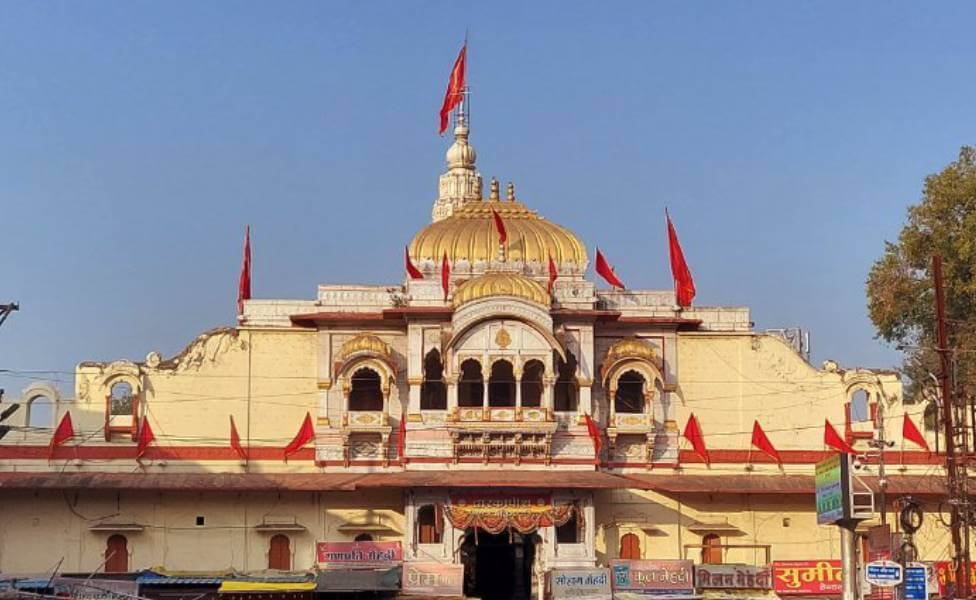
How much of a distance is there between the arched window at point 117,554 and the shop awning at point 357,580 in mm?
7127

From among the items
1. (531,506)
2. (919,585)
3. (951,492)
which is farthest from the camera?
(531,506)

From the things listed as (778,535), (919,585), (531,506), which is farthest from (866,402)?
(919,585)

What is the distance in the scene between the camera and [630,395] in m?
49.8

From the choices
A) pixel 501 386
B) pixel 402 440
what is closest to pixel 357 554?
pixel 402 440

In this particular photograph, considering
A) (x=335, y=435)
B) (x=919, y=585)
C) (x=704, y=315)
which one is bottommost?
(x=919, y=585)

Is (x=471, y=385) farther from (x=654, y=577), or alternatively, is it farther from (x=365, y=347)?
(x=654, y=577)

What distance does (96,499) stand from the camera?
47.4 metres

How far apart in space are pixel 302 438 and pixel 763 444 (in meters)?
13.6

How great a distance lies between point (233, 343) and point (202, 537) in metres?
5.75

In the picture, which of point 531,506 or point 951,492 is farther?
point 531,506

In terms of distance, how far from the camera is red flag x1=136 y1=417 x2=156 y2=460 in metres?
47.8

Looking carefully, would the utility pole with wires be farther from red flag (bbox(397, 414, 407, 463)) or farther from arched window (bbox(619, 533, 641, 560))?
red flag (bbox(397, 414, 407, 463))

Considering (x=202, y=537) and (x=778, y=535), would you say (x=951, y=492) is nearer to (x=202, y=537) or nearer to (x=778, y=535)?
(x=778, y=535)

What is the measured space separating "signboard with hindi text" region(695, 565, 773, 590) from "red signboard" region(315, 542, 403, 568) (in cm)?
818
